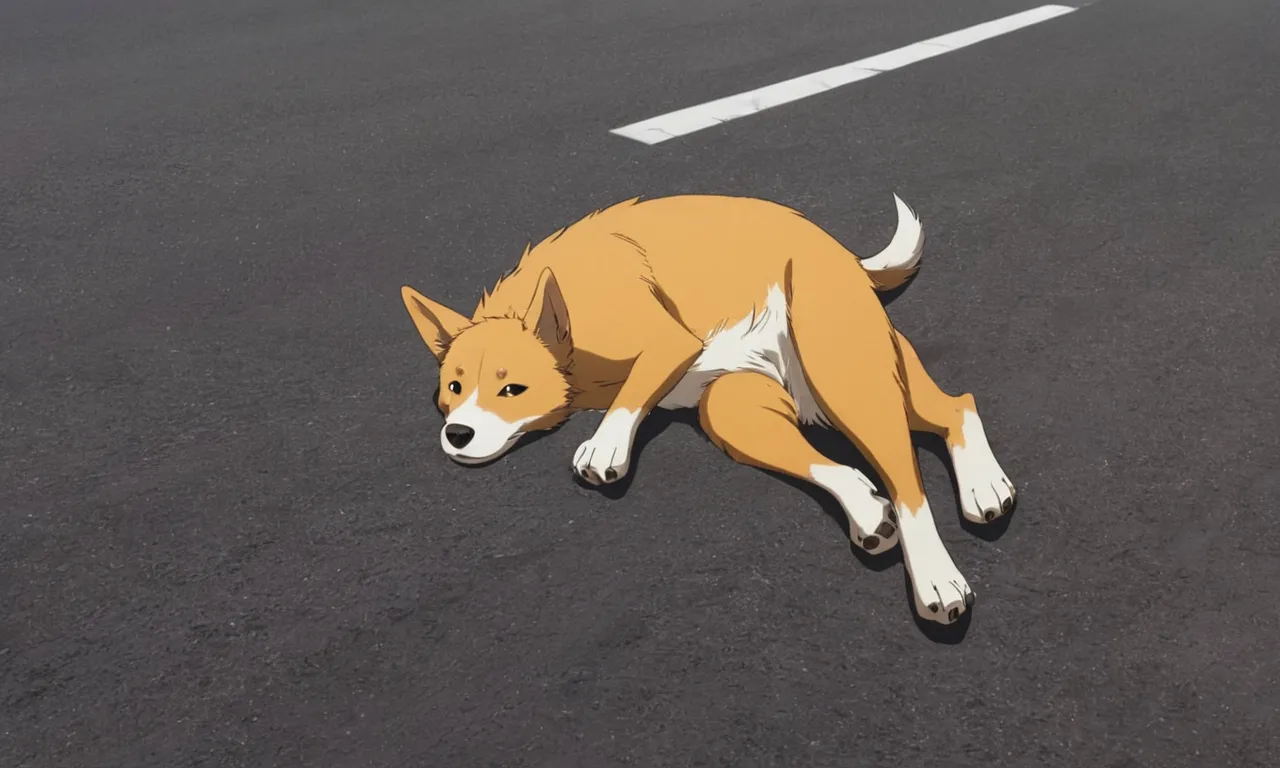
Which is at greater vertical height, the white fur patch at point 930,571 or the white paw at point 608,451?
the white paw at point 608,451

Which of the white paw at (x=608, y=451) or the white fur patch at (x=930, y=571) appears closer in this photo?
the white fur patch at (x=930, y=571)

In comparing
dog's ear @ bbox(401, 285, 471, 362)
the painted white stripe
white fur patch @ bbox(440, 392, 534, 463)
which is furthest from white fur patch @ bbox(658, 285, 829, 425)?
the painted white stripe

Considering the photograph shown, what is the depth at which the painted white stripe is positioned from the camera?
610 centimetres

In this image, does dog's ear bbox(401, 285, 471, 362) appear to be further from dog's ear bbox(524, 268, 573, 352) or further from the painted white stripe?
the painted white stripe

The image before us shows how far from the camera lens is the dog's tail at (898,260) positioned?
4.12 metres

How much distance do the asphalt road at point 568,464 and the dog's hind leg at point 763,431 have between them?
0.22 feet

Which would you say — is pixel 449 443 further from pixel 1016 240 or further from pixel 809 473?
pixel 1016 240

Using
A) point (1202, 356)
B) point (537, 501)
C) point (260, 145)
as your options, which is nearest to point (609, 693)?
point (537, 501)

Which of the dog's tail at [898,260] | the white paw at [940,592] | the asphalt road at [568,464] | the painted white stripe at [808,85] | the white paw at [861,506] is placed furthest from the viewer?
the painted white stripe at [808,85]

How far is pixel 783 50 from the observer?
7.43 m

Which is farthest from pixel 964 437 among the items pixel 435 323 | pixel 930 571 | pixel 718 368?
pixel 435 323

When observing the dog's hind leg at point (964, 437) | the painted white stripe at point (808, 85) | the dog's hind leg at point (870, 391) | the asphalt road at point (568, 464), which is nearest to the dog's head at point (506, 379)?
the asphalt road at point (568, 464)

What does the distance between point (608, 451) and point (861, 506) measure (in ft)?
2.41

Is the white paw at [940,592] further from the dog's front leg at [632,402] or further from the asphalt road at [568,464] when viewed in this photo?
the dog's front leg at [632,402]
